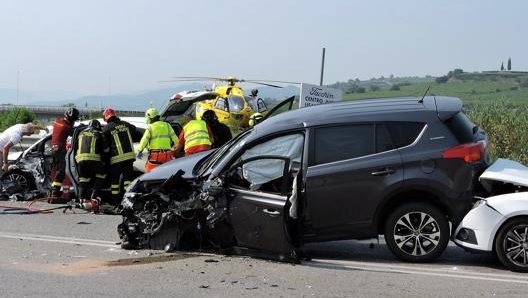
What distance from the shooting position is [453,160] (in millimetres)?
6820

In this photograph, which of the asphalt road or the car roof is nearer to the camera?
the asphalt road

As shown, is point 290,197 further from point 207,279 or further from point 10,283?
point 10,283

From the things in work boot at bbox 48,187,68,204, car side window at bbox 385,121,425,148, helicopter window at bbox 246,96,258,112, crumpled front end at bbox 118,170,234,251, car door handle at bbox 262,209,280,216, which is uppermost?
→ car side window at bbox 385,121,425,148

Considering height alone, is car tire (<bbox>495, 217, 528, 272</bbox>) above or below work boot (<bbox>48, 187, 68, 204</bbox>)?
above

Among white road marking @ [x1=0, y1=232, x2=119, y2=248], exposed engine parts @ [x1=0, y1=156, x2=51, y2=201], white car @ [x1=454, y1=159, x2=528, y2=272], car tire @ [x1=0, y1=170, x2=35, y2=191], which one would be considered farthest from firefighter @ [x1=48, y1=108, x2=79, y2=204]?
white car @ [x1=454, y1=159, x2=528, y2=272]

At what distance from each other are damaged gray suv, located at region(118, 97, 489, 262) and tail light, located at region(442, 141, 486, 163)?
11mm

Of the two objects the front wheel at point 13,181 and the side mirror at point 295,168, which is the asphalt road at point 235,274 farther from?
the front wheel at point 13,181

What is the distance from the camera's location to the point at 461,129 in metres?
6.98

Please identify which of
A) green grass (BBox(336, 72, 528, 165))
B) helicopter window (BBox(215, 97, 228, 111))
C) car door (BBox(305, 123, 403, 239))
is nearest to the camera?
car door (BBox(305, 123, 403, 239))

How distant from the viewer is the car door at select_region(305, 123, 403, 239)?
22.7 feet

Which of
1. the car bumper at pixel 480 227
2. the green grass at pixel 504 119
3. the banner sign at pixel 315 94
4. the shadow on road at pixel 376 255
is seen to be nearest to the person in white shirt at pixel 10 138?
the banner sign at pixel 315 94

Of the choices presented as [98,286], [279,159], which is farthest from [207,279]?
[279,159]

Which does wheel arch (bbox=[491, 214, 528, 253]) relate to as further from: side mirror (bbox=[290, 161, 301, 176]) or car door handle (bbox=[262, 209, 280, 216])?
car door handle (bbox=[262, 209, 280, 216])

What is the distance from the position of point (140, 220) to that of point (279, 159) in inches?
76.1
